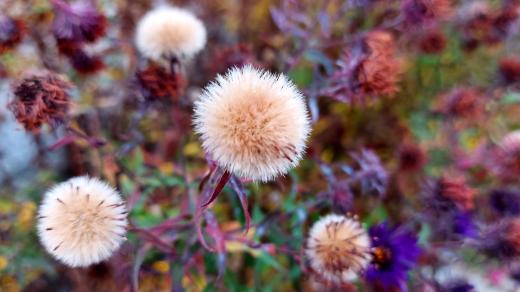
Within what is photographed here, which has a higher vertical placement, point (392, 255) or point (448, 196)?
point (448, 196)

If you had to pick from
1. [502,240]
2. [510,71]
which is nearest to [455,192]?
[502,240]

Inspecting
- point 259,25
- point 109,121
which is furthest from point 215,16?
point 109,121

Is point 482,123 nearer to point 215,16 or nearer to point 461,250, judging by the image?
point 461,250

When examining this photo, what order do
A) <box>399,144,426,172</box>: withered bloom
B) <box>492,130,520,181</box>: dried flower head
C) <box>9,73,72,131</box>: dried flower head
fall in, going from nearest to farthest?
<box>9,73,72,131</box>: dried flower head → <box>492,130,520,181</box>: dried flower head → <box>399,144,426,172</box>: withered bloom

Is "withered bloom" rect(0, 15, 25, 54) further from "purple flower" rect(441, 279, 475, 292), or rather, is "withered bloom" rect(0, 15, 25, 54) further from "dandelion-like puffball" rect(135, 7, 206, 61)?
"purple flower" rect(441, 279, 475, 292)

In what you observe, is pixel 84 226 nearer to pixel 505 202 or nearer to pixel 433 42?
pixel 505 202

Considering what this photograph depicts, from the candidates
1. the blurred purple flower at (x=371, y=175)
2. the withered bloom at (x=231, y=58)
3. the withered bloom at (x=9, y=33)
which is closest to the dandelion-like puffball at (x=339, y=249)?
the blurred purple flower at (x=371, y=175)

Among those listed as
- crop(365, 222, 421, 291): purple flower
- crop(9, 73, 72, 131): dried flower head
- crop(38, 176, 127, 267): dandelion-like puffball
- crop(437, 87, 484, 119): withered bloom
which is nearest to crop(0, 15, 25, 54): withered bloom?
crop(9, 73, 72, 131): dried flower head
